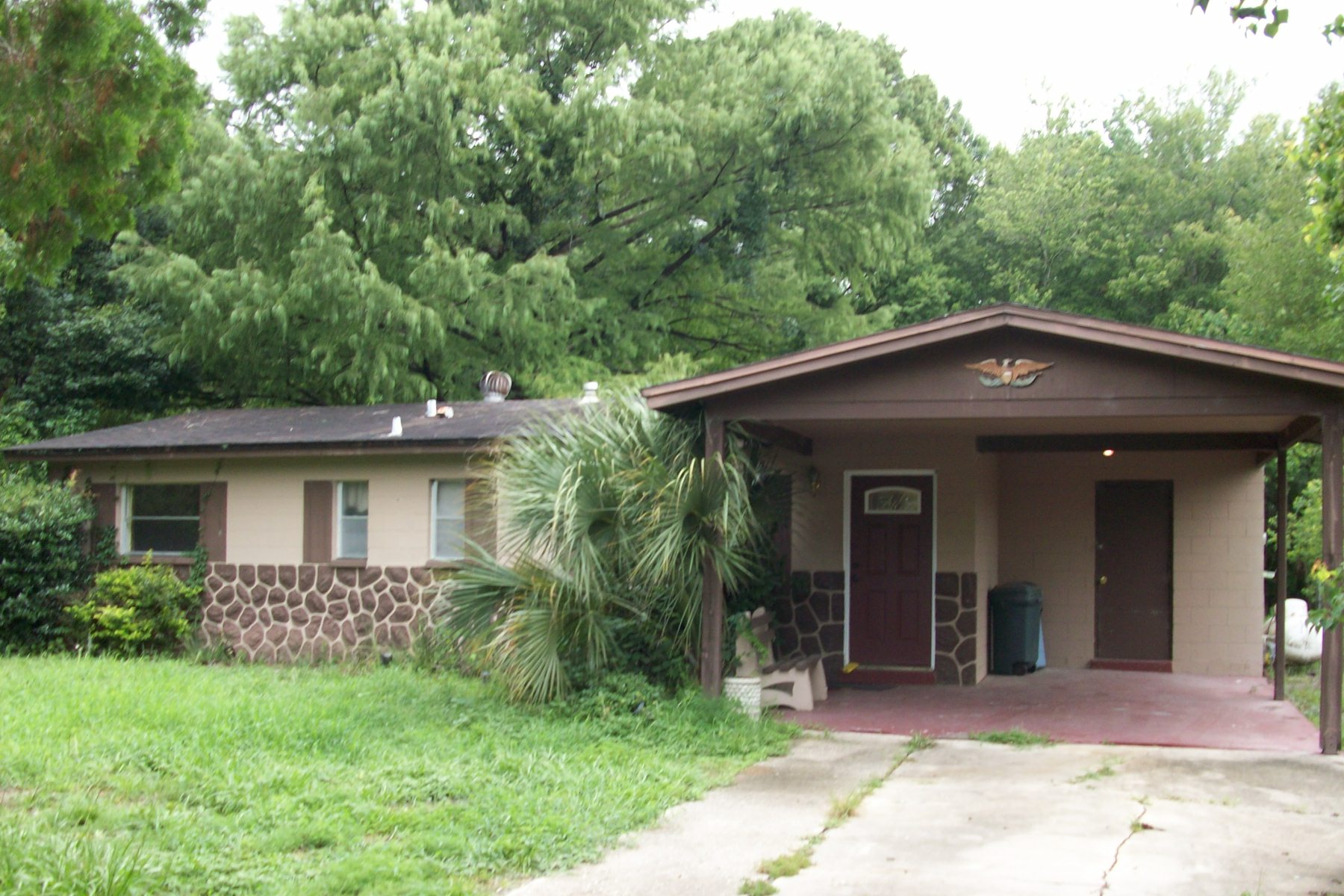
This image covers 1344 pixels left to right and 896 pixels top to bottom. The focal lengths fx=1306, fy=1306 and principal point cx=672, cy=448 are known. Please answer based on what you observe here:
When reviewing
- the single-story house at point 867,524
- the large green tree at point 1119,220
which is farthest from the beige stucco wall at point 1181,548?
the large green tree at point 1119,220

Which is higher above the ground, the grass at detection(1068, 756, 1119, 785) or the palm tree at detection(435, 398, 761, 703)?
the palm tree at detection(435, 398, 761, 703)

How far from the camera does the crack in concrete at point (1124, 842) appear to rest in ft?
21.3

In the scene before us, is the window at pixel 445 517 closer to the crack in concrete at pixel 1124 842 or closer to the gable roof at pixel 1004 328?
the gable roof at pixel 1004 328

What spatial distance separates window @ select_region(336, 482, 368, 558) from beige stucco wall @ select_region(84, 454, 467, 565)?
5.8 inches

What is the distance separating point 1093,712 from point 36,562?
1266cm

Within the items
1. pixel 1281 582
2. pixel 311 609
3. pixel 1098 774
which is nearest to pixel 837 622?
pixel 1281 582

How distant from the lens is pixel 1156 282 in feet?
103

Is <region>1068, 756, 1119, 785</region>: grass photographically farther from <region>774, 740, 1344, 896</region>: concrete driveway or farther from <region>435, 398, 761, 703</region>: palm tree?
<region>435, 398, 761, 703</region>: palm tree

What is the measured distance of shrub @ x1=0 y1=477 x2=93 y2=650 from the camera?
16.2 meters

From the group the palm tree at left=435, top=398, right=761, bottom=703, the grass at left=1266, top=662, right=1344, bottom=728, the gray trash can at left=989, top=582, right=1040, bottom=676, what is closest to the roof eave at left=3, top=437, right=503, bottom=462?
the palm tree at left=435, top=398, right=761, bottom=703

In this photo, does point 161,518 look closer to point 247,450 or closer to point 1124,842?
point 247,450

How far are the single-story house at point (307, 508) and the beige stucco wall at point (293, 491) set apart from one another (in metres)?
0.02

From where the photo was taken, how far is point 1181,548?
51.6 ft

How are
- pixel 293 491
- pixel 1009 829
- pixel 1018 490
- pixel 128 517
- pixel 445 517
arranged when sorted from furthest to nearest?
pixel 128 517 → pixel 1018 490 → pixel 293 491 → pixel 445 517 → pixel 1009 829
